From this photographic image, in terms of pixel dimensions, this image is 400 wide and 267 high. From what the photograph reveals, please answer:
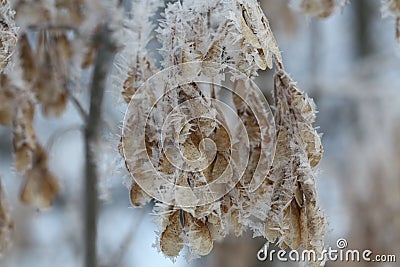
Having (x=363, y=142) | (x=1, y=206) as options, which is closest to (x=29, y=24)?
(x=1, y=206)

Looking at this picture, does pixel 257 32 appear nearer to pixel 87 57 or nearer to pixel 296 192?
pixel 296 192

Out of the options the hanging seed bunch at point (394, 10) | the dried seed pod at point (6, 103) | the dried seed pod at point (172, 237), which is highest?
the hanging seed bunch at point (394, 10)

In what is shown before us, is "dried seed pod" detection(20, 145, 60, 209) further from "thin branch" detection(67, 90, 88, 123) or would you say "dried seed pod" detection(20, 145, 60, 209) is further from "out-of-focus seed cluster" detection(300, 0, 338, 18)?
"out-of-focus seed cluster" detection(300, 0, 338, 18)

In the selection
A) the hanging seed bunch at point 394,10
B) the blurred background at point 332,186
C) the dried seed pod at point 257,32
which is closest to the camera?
the dried seed pod at point 257,32

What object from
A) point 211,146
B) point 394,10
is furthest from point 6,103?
point 394,10

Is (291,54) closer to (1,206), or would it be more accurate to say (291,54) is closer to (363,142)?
(363,142)

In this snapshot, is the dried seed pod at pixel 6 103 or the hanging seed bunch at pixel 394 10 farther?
the dried seed pod at pixel 6 103

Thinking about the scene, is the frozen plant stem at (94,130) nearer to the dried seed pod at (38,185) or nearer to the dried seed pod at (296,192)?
the dried seed pod at (38,185)

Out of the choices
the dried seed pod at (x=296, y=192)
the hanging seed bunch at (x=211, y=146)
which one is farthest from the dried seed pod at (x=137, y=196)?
the dried seed pod at (x=296, y=192)
